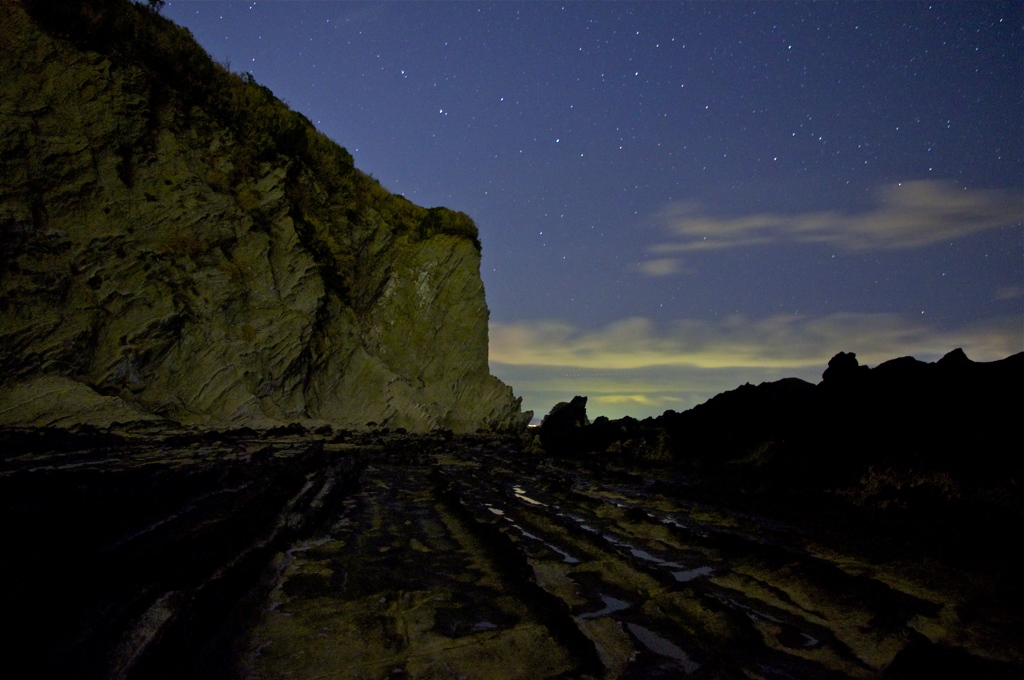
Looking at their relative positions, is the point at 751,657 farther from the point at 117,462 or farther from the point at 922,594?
the point at 117,462

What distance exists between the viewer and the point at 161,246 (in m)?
13.9

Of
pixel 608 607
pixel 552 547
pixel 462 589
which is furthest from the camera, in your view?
pixel 552 547

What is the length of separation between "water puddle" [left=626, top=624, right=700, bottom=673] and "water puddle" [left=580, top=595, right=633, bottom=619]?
192 mm

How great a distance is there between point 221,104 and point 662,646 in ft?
67.6

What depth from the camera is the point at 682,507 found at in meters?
6.39

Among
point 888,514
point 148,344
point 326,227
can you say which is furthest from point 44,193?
point 888,514

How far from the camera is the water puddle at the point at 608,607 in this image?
285 cm

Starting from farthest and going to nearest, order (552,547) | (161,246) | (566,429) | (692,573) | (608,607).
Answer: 1. (566,429)
2. (161,246)
3. (552,547)
4. (692,573)
5. (608,607)

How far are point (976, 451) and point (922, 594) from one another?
12.3ft

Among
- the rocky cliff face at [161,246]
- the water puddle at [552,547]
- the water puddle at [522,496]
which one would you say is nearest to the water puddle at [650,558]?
the water puddle at [552,547]

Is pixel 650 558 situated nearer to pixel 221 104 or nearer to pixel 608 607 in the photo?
pixel 608 607

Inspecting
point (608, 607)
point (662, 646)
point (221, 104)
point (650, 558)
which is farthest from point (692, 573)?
point (221, 104)

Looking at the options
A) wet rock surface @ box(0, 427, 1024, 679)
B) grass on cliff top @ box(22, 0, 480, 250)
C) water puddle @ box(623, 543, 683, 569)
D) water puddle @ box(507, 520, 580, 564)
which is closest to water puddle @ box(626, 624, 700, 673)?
wet rock surface @ box(0, 427, 1024, 679)

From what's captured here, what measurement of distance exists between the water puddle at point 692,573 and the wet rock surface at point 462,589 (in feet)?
0.07
